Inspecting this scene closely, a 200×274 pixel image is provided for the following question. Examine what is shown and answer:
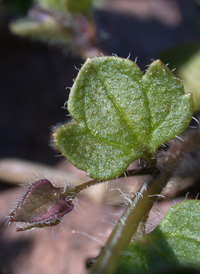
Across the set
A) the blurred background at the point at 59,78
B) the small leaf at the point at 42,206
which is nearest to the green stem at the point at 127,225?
the small leaf at the point at 42,206

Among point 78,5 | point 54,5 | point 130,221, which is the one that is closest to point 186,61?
point 78,5

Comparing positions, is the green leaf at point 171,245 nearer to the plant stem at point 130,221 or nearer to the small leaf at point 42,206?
the plant stem at point 130,221

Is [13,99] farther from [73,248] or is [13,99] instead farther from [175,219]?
[175,219]

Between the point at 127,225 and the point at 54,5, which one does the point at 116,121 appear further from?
the point at 54,5

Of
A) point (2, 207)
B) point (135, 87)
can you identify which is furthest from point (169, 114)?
point (2, 207)

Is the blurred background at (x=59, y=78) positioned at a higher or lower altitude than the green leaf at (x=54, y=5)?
lower
